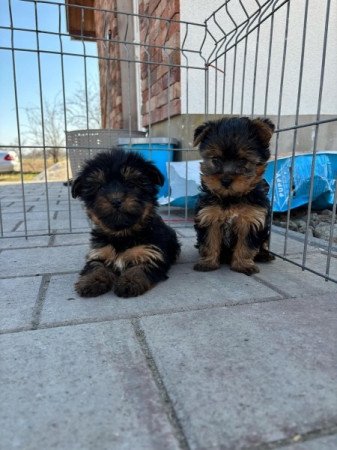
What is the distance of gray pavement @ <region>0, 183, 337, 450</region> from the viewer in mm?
1143

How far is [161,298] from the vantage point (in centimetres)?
228

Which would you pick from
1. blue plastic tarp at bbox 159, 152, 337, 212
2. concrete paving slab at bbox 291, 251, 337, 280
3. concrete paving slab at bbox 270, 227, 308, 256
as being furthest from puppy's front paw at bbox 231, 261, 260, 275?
blue plastic tarp at bbox 159, 152, 337, 212

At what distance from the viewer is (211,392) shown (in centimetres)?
133

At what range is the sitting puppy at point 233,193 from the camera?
2488 millimetres

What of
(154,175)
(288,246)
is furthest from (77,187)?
(288,246)

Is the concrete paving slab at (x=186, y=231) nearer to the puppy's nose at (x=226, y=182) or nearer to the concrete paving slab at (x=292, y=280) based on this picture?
the concrete paving slab at (x=292, y=280)

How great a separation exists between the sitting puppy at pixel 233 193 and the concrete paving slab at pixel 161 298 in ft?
0.81

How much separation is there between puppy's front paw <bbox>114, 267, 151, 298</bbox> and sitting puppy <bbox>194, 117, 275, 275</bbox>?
0.64m

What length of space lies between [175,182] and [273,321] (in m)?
3.21

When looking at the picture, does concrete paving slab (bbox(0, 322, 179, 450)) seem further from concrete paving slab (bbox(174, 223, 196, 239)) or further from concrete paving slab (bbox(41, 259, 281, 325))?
concrete paving slab (bbox(174, 223, 196, 239))

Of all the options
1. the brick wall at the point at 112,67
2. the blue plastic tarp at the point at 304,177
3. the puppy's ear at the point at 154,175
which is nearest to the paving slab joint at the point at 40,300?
the puppy's ear at the point at 154,175

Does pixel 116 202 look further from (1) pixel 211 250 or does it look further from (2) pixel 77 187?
(1) pixel 211 250

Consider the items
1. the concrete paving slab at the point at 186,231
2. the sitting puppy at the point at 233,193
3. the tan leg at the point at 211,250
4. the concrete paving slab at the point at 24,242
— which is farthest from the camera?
the concrete paving slab at the point at 186,231

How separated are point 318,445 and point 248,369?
16.4 inches
